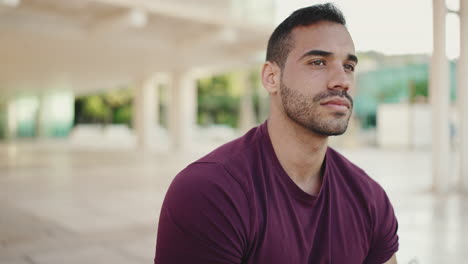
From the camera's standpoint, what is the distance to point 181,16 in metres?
14.5

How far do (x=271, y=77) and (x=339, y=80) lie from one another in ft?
1.20

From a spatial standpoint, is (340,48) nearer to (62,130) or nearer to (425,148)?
(425,148)

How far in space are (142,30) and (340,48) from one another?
1544 centimetres

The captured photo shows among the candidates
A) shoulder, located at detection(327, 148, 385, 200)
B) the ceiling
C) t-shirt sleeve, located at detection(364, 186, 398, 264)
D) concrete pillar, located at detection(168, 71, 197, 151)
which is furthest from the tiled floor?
concrete pillar, located at detection(168, 71, 197, 151)

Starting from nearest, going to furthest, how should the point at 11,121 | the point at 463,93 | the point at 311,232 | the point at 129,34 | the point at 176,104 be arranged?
the point at 311,232, the point at 463,93, the point at 129,34, the point at 176,104, the point at 11,121

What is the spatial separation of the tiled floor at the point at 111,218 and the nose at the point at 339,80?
103 inches

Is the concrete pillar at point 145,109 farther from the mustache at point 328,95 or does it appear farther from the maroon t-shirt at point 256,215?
the mustache at point 328,95

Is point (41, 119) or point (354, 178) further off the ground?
point (354, 178)

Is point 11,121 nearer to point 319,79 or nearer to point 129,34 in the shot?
point 129,34

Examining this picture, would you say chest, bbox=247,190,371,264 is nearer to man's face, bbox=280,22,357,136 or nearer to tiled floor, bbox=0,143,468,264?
man's face, bbox=280,22,357,136

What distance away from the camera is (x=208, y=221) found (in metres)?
2.02

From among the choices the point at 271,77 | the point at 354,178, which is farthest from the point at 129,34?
the point at 354,178

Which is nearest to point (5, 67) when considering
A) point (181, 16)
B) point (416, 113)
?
point (181, 16)

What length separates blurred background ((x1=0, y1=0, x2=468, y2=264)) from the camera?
578 cm
